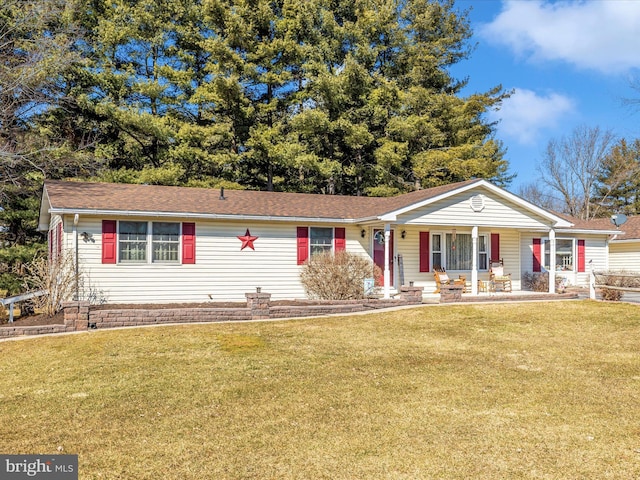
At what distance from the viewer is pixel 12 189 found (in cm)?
1775

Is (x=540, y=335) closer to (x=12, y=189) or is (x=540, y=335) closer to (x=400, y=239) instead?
(x=400, y=239)

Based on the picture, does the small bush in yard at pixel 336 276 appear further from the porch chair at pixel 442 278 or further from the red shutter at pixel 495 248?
the red shutter at pixel 495 248

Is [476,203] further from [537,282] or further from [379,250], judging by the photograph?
[537,282]

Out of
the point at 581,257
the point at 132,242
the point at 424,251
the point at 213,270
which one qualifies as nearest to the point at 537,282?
the point at 581,257

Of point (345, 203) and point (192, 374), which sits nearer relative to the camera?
point (192, 374)

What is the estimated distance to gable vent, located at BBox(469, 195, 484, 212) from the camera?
15.4 metres

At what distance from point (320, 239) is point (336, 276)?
2.02m

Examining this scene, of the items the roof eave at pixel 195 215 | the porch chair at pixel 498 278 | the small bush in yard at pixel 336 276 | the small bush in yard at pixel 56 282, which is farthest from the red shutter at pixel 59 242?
the porch chair at pixel 498 278

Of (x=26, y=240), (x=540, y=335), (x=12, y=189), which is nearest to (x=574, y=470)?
(x=540, y=335)

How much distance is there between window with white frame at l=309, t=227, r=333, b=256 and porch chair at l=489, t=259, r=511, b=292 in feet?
19.5

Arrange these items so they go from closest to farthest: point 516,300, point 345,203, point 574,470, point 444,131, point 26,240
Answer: point 574,470, point 516,300, point 345,203, point 26,240, point 444,131

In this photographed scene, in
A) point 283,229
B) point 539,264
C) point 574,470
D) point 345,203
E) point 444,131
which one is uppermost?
point 444,131

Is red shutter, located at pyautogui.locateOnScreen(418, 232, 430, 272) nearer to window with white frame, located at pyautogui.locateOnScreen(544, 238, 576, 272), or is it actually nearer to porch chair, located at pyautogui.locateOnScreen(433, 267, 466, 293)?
porch chair, located at pyautogui.locateOnScreen(433, 267, 466, 293)

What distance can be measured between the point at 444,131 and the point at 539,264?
442 inches
